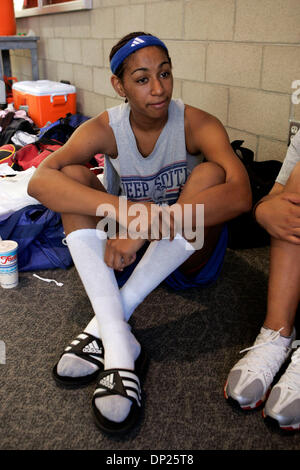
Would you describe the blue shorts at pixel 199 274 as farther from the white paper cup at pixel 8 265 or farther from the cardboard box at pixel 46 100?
the cardboard box at pixel 46 100

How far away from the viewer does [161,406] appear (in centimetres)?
103

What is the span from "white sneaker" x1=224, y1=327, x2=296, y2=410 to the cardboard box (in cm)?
272

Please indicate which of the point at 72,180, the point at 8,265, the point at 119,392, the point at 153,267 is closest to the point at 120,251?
the point at 153,267

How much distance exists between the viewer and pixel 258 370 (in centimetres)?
102

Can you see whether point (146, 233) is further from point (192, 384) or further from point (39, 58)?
point (39, 58)

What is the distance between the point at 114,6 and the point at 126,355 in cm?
255

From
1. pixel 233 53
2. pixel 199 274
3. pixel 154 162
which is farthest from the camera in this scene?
pixel 233 53

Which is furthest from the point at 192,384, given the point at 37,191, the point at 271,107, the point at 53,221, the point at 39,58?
the point at 39,58

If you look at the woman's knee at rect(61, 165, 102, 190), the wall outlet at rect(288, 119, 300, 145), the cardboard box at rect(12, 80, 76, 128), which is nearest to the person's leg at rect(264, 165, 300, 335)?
the woman's knee at rect(61, 165, 102, 190)

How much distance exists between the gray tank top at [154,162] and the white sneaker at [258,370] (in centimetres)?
58

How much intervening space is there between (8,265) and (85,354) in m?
0.58

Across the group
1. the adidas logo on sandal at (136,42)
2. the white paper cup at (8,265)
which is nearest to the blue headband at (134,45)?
the adidas logo on sandal at (136,42)

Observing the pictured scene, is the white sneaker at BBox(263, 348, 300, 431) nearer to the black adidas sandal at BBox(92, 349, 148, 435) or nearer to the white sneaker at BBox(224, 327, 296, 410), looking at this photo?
the white sneaker at BBox(224, 327, 296, 410)

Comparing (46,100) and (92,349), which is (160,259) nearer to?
(92,349)
